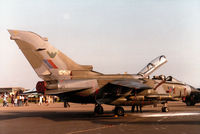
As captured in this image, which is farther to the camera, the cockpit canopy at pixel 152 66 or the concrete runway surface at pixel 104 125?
the cockpit canopy at pixel 152 66

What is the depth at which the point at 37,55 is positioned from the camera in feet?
55.0

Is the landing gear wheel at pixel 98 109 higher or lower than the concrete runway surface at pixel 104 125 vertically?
higher

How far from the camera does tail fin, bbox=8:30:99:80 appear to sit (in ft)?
54.2

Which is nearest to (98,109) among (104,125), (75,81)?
(75,81)

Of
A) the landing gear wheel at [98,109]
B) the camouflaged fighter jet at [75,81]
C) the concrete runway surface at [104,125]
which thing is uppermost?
the camouflaged fighter jet at [75,81]

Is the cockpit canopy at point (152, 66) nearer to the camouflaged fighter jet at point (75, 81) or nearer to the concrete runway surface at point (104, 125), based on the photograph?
the camouflaged fighter jet at point (75, 81)

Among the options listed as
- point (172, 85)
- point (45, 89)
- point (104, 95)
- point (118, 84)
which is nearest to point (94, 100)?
point (104, 95)

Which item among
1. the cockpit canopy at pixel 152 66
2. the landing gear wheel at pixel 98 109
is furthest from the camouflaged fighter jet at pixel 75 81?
the landing gear wheel at pixel 98 109

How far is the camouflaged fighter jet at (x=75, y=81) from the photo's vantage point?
53.6 ft

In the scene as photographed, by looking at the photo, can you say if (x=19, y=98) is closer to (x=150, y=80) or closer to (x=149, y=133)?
(x=150, y=80)

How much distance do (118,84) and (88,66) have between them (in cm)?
312

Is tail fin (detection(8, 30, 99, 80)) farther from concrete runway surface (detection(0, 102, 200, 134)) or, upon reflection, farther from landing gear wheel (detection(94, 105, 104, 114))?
landing gear wheel (detection(94, 105, 104, 114))

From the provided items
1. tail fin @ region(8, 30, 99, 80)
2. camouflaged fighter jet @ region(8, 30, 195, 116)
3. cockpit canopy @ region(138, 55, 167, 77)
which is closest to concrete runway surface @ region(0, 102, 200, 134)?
camouflaged fighter jet @ region(8, 30, 195, 116)

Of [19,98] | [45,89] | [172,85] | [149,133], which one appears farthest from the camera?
[19,98]
